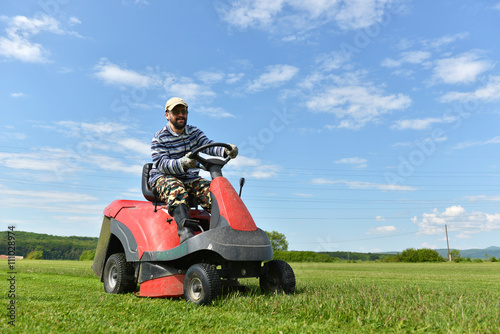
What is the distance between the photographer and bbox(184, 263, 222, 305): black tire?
3.64m

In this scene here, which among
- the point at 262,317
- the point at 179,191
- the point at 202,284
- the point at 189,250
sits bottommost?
the point at 262,317

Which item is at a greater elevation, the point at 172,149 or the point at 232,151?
the point at 172,149

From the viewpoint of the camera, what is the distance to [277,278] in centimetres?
431

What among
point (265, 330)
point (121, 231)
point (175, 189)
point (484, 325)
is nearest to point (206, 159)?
point (175, 189)

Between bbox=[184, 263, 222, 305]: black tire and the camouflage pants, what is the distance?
88 centimetres

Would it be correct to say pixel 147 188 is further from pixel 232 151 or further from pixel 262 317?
pixel 262 317

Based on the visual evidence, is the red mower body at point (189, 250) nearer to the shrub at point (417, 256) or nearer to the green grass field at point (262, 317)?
the green grass field at point (262, 317)

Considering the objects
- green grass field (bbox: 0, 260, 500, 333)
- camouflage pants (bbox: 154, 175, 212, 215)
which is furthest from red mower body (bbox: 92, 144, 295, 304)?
green grass field (bbox: 0, 260, 500, 333)

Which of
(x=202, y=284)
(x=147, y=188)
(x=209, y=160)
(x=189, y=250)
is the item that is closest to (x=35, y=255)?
(x=147, y=188)

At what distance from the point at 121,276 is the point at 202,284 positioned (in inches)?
71.7

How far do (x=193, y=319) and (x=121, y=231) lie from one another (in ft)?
8.25

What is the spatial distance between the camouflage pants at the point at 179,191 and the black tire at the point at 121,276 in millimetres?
1122

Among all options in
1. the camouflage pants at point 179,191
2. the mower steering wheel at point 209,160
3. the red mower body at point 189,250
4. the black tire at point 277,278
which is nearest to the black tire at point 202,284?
the red mower body at point 189,250

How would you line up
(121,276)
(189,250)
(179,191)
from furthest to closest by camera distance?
(121,276)
(179,191)
(189,250)
